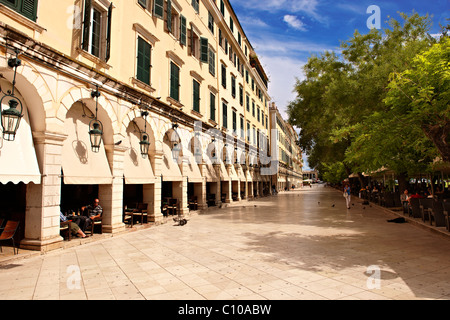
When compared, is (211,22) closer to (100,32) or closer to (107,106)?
(100,32)

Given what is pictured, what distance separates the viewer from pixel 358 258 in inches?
A: 257

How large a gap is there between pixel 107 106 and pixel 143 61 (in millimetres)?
3367

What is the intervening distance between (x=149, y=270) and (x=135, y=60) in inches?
366

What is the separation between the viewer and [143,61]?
1232 cm

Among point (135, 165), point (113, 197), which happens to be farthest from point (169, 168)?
point (113, 197)

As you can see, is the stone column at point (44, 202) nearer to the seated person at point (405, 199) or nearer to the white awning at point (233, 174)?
the seated person at point (405, 199)

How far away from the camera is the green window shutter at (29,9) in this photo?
7.29 m

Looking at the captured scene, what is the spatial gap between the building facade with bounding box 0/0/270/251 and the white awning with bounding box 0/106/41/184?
0.03m

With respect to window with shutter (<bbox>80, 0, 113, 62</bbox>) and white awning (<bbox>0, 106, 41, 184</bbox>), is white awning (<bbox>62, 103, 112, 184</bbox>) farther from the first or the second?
window with shutter (<bbox>80, 0, 113, 62</bbox>)

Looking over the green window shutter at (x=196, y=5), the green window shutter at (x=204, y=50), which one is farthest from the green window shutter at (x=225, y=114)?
the green window shutter at (x=196, y=5)

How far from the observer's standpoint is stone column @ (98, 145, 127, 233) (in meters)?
10.1

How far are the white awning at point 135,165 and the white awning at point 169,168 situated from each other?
1.30 meters

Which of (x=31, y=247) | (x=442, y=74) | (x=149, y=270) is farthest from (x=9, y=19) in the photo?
(x=442, y=74)
